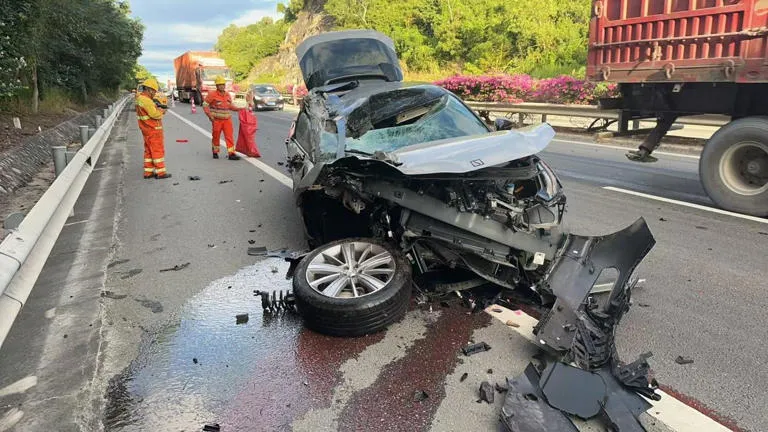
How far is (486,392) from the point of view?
2785 mm

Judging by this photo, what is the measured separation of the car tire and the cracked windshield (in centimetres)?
2

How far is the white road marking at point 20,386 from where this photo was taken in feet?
9.41

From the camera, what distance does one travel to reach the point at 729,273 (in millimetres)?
4391

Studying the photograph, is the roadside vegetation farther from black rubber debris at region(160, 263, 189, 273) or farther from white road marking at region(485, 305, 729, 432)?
white road marking at region(485, 305, 729, 432)

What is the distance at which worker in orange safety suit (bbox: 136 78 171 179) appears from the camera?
9.08 metres

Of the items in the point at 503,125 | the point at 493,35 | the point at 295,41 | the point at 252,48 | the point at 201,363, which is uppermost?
the point at 252,48

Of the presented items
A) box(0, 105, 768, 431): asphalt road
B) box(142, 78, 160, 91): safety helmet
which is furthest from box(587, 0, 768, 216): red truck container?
box(142, 78, 160, 91): safety helmet

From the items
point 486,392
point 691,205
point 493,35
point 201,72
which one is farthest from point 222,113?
point 493,35

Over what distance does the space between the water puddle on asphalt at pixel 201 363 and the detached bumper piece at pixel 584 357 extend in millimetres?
1260

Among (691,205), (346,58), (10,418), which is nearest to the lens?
(10,418)

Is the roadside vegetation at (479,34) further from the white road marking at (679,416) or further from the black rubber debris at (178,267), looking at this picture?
the white road marking at (679,416)

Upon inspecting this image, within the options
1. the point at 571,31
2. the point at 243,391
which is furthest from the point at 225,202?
the point at 571,31

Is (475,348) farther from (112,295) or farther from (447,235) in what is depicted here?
(112,295)

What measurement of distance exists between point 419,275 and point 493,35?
3660cm
